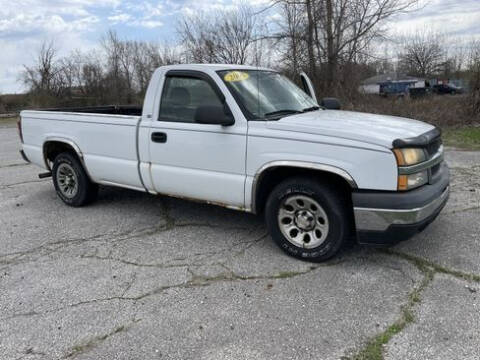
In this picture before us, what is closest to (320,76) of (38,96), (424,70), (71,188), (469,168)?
(469,168)

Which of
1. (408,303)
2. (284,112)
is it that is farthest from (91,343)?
(284,112)

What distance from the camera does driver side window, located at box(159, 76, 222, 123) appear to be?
4.34 meters

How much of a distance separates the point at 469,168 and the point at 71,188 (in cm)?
673

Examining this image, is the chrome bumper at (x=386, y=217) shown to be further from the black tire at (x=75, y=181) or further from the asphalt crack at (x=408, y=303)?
the black tire at (x=75, y=181)

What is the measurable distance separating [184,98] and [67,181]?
2.51 m

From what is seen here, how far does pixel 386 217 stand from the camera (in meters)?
3.40

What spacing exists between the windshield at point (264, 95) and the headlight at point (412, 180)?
1369mm

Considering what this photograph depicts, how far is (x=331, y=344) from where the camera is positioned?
272 cm

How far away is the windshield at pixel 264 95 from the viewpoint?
13.5 feet

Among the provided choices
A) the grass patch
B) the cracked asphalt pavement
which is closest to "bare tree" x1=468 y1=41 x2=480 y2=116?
the grass patch

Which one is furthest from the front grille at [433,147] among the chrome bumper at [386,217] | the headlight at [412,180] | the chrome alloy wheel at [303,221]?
the chrome alloy wheel at [303,221]

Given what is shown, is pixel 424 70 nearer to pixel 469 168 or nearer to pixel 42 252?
pixel 469 168

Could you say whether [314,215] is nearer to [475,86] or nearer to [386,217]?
[386,217]

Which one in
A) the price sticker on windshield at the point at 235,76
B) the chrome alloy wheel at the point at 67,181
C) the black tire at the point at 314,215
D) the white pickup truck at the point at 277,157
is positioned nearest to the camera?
the white pickup truck at the point at 277,157
